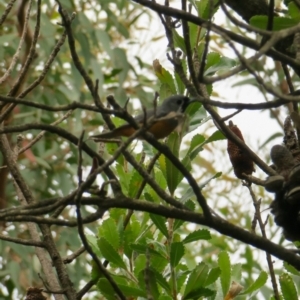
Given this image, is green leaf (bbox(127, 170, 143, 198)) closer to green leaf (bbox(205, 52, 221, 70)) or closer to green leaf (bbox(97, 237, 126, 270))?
green leaf (bbox(97, 237, 126, 270))

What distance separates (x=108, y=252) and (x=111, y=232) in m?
0.07

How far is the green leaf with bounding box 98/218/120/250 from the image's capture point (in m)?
1.48

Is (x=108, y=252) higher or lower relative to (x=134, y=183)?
lower

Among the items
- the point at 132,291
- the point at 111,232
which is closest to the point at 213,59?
the point at 111,232

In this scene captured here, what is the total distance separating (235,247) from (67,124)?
4.21 ft

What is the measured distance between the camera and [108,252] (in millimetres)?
1425

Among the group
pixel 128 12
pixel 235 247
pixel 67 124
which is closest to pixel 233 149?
pixel 235 247

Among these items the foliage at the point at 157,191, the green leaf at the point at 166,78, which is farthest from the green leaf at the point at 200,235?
the green leaf at the point at 166,78

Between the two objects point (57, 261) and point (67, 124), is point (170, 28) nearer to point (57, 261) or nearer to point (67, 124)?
point (57, 261)

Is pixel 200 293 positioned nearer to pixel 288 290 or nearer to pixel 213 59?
pixel 288 290

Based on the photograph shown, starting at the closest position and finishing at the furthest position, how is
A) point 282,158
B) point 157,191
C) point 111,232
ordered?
point 157,191 < point 282,158 < point 111,232

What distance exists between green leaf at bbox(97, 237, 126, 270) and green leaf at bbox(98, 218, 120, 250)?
2.3 inches

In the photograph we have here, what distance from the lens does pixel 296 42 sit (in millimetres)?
1321

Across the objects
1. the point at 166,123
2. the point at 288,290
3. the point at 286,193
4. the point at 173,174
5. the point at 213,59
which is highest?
the point at 213,59
